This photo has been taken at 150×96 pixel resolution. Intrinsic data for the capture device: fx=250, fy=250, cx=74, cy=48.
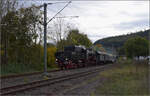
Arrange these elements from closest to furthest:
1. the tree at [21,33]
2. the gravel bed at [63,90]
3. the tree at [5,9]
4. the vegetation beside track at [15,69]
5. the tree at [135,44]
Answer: the gravel bed at [63,90] → the tree at [135,44] → the tree at [5,9] → the vegetation beside track at [15,69] → the tree at [21,33]

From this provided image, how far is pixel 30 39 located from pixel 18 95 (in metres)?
21.1

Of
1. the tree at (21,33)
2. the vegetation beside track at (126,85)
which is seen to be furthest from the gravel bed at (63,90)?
the tree at (21,33)

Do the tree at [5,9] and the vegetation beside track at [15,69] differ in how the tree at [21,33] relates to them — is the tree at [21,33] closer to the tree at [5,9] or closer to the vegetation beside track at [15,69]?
the tree at [5,9]

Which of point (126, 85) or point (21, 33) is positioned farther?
point (21, 33)

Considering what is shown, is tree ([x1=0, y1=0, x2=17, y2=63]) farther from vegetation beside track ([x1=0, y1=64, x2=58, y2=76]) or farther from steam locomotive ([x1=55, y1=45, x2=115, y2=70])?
steam locomotive ([x1=55, y1=45, x2=115, y2=70])

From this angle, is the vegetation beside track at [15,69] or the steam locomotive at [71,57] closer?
the vegetation beside track at [15,69]

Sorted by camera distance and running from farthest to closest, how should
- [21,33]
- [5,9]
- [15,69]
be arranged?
[21,33], [15,69], [5,9]

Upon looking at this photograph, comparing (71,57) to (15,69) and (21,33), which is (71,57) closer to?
(21,33)

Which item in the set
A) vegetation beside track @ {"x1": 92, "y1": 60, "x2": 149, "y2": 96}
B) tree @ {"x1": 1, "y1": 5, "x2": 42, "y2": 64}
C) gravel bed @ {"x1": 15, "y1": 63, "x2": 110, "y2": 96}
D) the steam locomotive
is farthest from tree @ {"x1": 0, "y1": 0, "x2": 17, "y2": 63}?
vegetation beside track @ {"x1": 92, "y1": 60, "x2": 149, "y2": 96}

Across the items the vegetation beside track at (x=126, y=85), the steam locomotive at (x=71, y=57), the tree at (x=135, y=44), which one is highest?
the tree at (x=135, y=44)

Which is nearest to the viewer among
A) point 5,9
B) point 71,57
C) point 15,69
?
point 5,9

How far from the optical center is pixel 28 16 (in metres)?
31.8

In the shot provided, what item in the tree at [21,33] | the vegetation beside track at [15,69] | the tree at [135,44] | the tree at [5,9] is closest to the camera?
the tree at [135,44]

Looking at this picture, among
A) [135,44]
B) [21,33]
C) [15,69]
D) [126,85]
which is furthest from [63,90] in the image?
[21,33]
